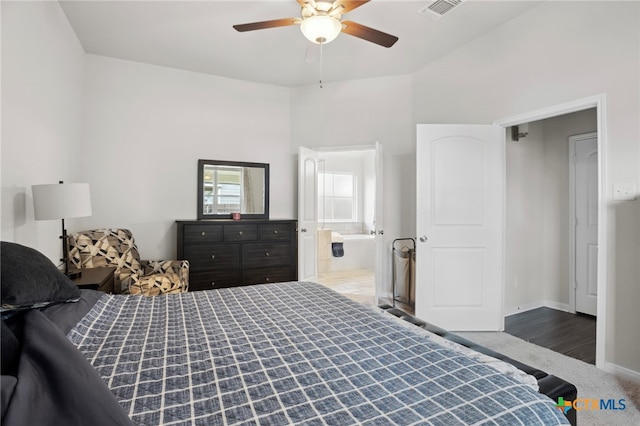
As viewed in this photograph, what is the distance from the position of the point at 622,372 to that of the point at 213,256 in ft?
12.1

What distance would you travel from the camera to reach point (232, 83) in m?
4.30

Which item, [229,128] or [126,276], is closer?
[126,276]

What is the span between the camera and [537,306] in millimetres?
3885

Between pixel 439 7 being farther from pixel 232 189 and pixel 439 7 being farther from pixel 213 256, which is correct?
pixel 213 256

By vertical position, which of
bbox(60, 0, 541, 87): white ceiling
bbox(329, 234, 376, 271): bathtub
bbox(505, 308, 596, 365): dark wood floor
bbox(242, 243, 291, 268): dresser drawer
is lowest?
bbox(505, 308, 596, 365): dark wood floor

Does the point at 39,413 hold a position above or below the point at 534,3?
below

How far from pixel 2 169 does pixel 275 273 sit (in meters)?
2.71

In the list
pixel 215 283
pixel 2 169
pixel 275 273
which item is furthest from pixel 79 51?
pixel 275 273

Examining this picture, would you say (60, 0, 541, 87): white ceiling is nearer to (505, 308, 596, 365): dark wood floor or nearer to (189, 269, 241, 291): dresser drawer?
(189, 269, 241, 291): dresser drawer

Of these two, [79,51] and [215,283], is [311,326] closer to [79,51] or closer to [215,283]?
[215,283]

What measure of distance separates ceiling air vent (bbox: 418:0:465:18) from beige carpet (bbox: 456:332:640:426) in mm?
2925

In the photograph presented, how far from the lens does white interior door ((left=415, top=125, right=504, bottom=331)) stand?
3211mm
